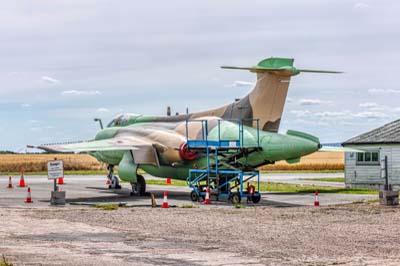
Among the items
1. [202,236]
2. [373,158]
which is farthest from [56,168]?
[373,158]

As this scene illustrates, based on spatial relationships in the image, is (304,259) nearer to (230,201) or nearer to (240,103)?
(230,201)

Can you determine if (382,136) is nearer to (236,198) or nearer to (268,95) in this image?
(268,95)

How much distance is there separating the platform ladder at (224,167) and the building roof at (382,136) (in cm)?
1213

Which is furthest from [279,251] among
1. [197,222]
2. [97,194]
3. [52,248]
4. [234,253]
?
[97,194]

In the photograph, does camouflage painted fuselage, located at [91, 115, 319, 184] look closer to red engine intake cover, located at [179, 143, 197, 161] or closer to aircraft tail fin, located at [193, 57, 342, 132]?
red engine intake cover, located at [179, 143, 197, 161]

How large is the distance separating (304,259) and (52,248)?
4946 mm

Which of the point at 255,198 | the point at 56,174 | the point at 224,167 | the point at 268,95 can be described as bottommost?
the point at 255,198

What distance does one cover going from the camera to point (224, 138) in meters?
31.6

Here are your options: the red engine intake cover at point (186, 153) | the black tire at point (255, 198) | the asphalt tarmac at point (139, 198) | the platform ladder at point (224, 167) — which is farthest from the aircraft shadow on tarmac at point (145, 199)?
the red engine intake cover at point (186, 153)

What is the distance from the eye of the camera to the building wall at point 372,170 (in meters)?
41.6

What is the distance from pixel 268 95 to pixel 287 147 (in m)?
3.85

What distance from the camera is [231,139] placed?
31.3 m

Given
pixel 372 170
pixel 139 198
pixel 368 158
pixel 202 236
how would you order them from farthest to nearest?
pixel 368 158
pixel 372 170
pixel 139 198
pixel 202 236

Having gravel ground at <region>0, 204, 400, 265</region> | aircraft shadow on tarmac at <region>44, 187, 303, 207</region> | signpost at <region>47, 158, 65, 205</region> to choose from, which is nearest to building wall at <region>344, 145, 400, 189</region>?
aircraft shadow on tarmac at <region>44, 187, 303, 207</region>
